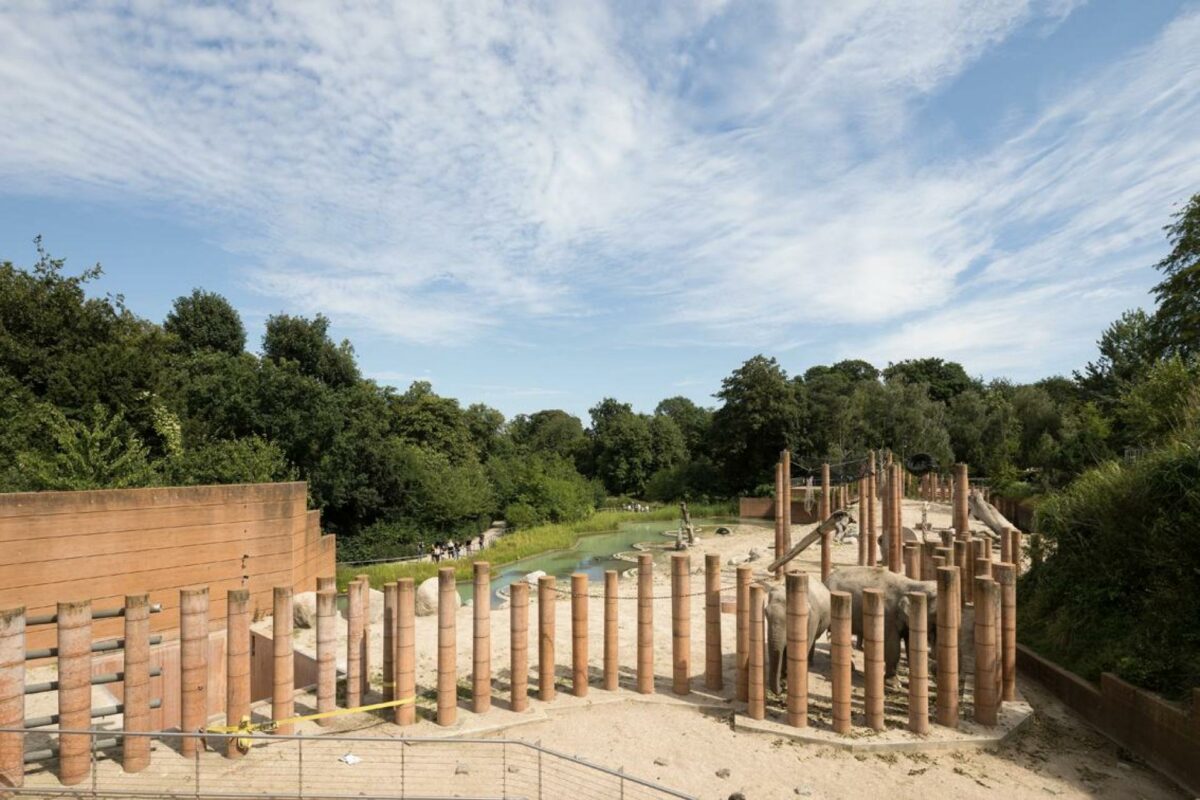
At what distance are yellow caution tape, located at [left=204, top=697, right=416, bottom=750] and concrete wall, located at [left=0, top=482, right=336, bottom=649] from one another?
631cm

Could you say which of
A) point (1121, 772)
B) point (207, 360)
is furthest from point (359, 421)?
point (1121, 772)

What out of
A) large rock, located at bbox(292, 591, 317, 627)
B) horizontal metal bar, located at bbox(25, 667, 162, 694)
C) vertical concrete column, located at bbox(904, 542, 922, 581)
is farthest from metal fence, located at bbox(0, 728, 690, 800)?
vertical concrete column, located at bbox(904, 542, 922, 581)

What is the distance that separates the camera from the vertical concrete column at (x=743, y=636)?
9.58 m

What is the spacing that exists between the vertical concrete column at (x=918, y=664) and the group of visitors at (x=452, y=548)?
22.1 m

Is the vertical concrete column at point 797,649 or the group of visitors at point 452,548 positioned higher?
the vertical concrete column at point 797,649

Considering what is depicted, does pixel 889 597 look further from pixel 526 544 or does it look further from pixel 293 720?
pixel 526 544

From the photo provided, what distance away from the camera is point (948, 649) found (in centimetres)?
867

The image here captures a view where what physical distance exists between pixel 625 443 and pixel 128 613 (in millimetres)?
49377

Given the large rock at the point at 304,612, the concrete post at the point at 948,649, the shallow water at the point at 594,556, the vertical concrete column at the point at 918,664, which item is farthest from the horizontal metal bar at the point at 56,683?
the shallow water at the point at 594,556

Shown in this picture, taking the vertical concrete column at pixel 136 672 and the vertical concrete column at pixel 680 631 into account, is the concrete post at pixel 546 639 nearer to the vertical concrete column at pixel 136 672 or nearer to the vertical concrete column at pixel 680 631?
the vertical concrete column at pixel 680 631

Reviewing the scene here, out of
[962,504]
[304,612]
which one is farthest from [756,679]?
[304,612]

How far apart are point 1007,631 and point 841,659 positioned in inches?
97.2

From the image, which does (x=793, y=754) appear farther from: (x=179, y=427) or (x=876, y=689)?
(x=179, y=427)

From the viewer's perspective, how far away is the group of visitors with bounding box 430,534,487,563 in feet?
95.3
